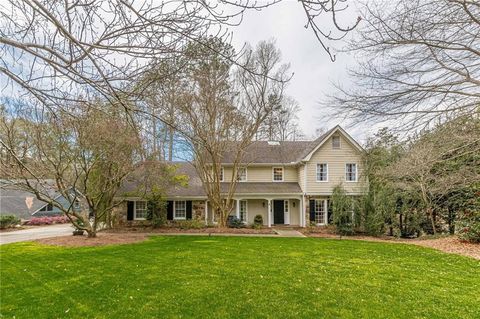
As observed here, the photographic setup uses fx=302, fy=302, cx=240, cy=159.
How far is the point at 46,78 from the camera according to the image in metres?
3.43

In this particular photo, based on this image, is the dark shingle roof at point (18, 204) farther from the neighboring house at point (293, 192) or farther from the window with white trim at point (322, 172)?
the window with white trim at point (322, 172)

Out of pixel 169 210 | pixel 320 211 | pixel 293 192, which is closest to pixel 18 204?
pixel 169 210

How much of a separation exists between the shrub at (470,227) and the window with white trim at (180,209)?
15.6 m

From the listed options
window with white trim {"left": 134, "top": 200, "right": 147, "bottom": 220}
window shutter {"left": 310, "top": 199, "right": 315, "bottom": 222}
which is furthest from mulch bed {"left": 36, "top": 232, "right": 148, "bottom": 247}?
window shutter {"left": 310, "top": 199, "right": 315, "bottom": 222}

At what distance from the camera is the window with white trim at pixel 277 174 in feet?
74.2

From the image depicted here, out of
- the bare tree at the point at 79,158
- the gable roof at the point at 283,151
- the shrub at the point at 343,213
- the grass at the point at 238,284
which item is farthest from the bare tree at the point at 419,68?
the gable roof at the point at 283,151

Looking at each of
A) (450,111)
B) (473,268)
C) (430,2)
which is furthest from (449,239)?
(430,2)

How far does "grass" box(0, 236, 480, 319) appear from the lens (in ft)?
17.6

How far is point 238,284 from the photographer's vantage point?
6.91m

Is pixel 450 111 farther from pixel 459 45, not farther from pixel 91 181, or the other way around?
pixel 91 181

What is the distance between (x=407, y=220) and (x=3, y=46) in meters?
19.3

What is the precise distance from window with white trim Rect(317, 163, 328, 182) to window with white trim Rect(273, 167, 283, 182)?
9.83 feet

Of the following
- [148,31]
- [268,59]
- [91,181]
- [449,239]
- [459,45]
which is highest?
[268,59]

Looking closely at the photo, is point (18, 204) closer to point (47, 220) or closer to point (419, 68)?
point (47, 220)
